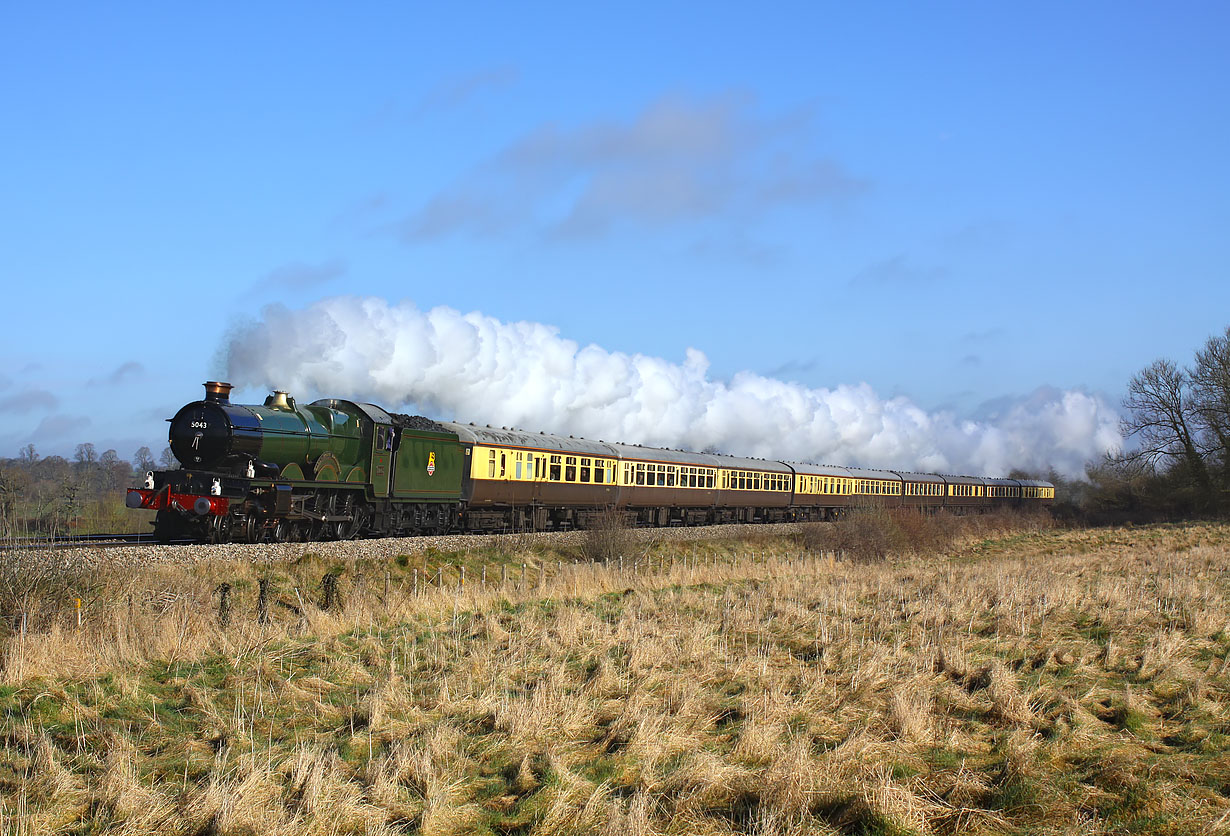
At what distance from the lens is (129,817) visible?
625 cm

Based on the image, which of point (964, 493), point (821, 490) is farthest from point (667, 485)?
point (964, 493)

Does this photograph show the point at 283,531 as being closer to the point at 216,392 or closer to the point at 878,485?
the point at 216,392

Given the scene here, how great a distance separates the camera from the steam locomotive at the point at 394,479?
21781 millimetres

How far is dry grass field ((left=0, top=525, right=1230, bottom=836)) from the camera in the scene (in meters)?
6.34

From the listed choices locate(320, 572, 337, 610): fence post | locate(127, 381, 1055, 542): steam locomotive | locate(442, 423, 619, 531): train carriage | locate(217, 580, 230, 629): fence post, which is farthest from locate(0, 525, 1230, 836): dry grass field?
locate(442, 423, 619, 531): train carriage

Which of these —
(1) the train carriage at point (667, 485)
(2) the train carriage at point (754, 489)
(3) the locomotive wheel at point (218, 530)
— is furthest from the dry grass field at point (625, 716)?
(2) the train carriage at point (754, 489)

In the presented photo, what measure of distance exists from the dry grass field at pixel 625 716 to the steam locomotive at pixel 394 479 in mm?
6905

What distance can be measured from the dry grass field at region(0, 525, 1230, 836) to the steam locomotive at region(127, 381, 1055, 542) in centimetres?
691

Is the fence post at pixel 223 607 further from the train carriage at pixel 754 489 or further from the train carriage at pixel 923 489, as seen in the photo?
the train carriage at pixel 923 489

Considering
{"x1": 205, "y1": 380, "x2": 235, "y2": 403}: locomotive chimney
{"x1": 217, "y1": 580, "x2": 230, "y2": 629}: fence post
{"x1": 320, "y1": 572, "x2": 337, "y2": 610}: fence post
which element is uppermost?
{"x1": 205, "y1": 380, "x2": 235, "y2": 403}: locomotive chimney

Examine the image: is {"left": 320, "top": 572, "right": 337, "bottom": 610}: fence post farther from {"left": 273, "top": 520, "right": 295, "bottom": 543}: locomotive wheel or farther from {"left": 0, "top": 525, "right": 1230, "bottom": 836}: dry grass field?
{"left": 273, "top": 520, "right": 295, "bottom": 543}: locomotive wheel

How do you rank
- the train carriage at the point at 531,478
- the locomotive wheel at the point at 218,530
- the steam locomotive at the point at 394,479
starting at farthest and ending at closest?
the train carriage at the point at 531,478, the steam locomotive at the point at 394,479, the locomotive wheel at the point at 218,530

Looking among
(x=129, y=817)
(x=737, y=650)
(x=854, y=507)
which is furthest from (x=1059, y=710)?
(x=854, y=507)

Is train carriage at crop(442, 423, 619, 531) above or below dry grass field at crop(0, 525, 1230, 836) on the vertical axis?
above
